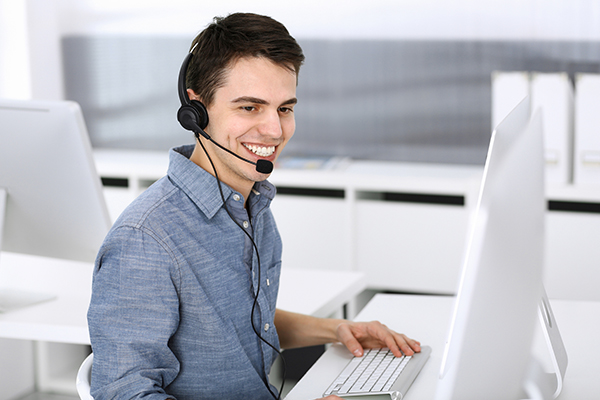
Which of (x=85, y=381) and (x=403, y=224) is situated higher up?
(x=85, y=381)

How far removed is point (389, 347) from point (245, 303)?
0.92ft

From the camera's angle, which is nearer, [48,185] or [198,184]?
[198,184]

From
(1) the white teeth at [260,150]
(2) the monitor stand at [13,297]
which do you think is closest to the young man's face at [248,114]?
(1) the white teeth at [260,150]

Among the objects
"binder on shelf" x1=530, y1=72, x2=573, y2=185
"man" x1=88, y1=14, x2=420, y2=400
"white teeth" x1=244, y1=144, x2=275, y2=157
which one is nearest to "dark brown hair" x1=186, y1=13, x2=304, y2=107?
"man" x1=88, y1=14, x2=420, y2=400

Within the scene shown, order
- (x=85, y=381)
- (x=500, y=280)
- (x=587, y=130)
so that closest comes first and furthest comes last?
(x=500, y=280), (x=85, y=381), (x=587, y=130)

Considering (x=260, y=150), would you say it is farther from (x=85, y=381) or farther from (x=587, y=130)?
(x=587, y=130)

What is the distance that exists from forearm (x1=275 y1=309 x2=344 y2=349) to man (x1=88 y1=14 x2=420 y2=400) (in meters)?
0.07

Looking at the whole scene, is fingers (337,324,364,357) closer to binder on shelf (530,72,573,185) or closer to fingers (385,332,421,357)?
fingers (385,332,421,357)

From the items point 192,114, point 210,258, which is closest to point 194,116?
point 192,114

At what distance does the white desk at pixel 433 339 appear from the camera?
1.14 m

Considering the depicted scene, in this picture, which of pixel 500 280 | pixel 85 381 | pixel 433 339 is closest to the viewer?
pixel 500 280

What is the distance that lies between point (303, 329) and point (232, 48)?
56 centimetres

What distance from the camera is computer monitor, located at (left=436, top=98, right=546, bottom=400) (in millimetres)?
711

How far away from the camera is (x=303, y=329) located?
1.39m
